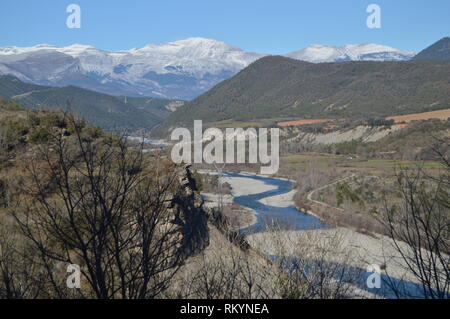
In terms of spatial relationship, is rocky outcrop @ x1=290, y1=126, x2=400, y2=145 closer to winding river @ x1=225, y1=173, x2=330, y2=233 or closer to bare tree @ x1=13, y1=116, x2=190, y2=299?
winding river @ x1=225, y1=173, x2=330, y2=233

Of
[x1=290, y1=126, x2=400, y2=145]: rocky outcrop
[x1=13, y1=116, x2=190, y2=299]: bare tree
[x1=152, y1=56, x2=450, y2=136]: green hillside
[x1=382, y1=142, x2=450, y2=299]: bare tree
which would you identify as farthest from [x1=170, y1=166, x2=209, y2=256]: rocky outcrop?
[x1=152, y1=56, x2=450, y2=136]: green hillside

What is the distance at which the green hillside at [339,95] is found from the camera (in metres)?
127

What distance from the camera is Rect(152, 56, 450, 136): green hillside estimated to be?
12675 cm

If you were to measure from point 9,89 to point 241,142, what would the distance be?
2410 inches

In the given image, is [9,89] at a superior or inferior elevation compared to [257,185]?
superior

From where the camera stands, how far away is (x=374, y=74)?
161875 millimetres

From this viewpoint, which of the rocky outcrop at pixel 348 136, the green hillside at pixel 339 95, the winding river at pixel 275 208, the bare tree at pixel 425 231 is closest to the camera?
the bare tree at pixel 425 231

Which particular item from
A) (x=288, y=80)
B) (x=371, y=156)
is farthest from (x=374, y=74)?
(x=371, y=156)

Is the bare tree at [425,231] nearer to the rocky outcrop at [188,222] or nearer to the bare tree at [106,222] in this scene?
the rocky outcrop at [188,222]

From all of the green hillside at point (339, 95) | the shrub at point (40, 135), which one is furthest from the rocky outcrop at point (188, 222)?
the green hillside at point (339, 95)

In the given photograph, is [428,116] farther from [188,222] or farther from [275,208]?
[188,222]

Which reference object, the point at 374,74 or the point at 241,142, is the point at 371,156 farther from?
the point at 374,74

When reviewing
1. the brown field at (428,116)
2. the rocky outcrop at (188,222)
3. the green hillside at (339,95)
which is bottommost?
the rocky outcrop at (188,222)
